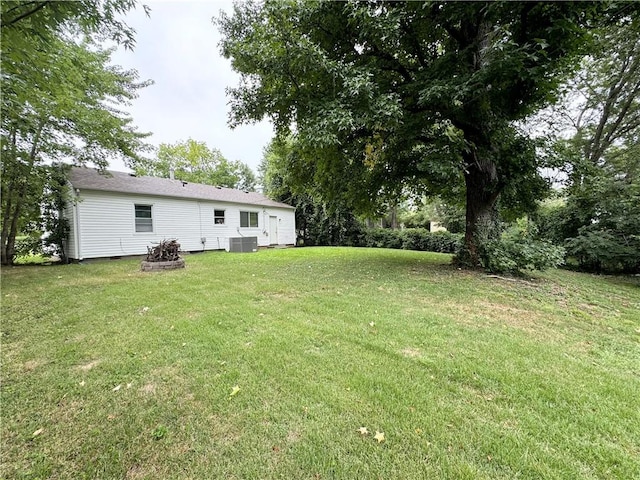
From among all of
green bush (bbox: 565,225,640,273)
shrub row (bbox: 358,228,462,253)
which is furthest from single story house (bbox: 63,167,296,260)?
green bush (bbox: 565,225,640,273)

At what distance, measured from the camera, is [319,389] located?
2348 millimetres

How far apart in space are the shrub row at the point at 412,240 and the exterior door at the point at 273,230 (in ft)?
18.6

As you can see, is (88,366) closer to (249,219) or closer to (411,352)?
(411,352)

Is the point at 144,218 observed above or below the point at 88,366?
above

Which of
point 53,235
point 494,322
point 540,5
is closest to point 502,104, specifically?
point 540,5

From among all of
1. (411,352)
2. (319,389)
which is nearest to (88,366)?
(319,389)

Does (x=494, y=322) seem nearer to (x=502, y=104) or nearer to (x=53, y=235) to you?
(x=502, y=104)

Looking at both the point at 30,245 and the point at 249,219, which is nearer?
the point at 30,245

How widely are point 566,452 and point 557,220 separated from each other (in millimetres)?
12862

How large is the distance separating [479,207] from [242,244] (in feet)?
34.3

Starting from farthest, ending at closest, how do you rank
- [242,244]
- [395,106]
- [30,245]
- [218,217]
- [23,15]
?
[218,217]
[242,244]
[30,245]
[395,106]
[23,15]

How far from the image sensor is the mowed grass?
1.67 m

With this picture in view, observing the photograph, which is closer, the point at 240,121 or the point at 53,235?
the point at 240,121

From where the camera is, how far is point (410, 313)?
168 inches
